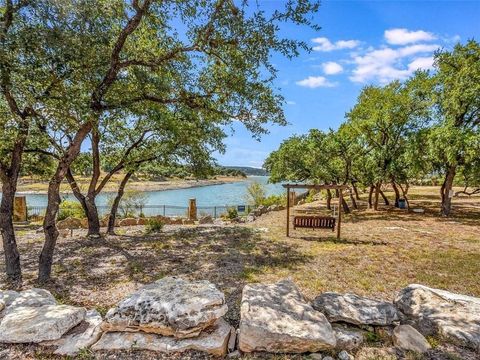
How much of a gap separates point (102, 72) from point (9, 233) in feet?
11.0

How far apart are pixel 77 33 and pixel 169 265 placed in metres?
4.86

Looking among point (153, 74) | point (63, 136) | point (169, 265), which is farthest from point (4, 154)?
point (169, 265)

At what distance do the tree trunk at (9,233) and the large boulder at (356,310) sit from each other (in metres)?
5.23

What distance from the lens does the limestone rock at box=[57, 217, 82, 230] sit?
39.2ft

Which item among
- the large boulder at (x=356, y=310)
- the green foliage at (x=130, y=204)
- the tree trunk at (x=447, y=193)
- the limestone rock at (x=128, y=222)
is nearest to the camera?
the large boulder at (x=356, y=310)

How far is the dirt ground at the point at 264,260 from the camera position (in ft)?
16.8

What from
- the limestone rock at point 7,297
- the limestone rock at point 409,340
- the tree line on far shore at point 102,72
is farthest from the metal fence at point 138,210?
the limestone rock at point 409,340

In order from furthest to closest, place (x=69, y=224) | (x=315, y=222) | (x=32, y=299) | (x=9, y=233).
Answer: (x=69, y=224), (x=315, y=222), (x=9, y=233), (x=32, y=299)

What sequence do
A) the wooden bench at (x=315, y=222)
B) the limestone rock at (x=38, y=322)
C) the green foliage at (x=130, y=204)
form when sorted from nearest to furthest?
the limestone rock at (x=38, y=322), the wooden bench at (x=315, y=222), the green foliage at (x=130, y=204)

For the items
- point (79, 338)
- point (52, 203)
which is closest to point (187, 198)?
point (52, 203)

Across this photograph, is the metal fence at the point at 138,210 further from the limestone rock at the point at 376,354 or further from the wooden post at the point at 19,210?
the limestone rock at the point at 376,354

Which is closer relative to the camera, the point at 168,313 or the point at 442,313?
the point at 168,313

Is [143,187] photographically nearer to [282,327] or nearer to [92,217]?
[92,217]

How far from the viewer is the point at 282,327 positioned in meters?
3.11
